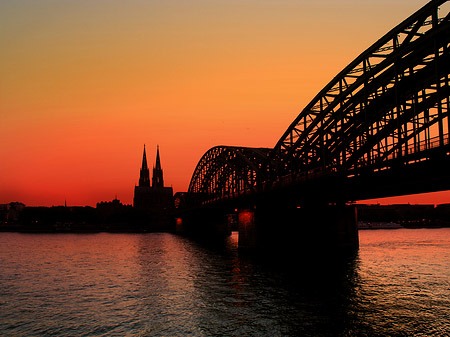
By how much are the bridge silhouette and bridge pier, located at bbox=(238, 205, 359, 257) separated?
6.0 inches

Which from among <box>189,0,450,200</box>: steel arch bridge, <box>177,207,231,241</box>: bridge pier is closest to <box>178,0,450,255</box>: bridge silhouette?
<box>189,0,450,200</box>: steel arch bridge

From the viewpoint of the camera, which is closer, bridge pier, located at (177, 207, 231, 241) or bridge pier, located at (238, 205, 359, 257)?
bridge pier, located at (238, 205, 359, 257)

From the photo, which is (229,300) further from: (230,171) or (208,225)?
(208,225)

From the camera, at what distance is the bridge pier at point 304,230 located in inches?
2544

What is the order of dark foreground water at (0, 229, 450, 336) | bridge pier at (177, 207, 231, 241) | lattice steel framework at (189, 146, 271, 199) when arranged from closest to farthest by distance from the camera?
1. dark foreground water at (0, 229, 450, 336)
2. lattice steel framework at (189, 146, 271, 199)
3. bridge pier at (177, 207, 231, 241)

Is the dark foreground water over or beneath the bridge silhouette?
beneath

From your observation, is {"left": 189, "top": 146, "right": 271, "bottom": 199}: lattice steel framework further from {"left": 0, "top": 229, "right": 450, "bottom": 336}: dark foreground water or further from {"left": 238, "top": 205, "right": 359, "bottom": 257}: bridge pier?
{"left": 0, "top": 229, "right": 450, "bottom": 336}: dark foreground water

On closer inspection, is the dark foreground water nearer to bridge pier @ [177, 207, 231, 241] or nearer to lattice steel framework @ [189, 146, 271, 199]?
lattice steel framework @ [189, 146, 271, 199]

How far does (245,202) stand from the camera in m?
75.5

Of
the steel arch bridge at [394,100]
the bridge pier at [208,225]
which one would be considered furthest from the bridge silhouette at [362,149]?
the bridge pier at [208,225]

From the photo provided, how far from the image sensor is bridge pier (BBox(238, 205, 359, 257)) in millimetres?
64625

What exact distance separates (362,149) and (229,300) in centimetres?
2101

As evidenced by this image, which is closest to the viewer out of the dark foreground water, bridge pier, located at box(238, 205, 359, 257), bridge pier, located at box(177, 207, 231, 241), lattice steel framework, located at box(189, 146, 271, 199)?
the dark foreground water

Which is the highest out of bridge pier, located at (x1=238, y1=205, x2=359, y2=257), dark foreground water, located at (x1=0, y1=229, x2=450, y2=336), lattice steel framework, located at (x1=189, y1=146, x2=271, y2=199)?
lattice steel framework, located at (x1=189, y1=146, x2=271, y2=199)
